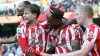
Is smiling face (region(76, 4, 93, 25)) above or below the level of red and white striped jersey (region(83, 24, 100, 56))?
above

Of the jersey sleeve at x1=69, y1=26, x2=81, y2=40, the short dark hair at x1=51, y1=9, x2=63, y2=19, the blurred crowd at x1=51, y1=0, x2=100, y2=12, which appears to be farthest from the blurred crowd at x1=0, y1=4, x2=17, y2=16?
the jersey sleeve at x1=69, y1=26, x2=81, y2=40

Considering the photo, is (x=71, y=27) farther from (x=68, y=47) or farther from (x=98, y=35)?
(x=98, y=35)

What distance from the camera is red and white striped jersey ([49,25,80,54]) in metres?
4.49

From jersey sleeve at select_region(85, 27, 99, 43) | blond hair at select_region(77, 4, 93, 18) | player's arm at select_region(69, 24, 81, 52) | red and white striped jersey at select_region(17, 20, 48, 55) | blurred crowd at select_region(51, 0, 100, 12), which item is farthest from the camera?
blurred crowd at select_region(51, 0, 100, 12)

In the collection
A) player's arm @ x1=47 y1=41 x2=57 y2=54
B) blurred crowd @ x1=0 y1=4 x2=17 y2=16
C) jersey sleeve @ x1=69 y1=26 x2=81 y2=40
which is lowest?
blurred crowd @ x1=0 y1=4 x2=17 y2=16

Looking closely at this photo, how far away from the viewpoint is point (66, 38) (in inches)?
178

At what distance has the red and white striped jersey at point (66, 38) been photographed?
14.7ft

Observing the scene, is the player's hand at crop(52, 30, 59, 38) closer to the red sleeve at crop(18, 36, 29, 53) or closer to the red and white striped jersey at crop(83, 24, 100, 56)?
the red sleeve at crop(18, 36, 29, 53)

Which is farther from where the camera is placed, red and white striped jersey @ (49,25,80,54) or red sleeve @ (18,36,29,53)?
red sleeve @ (18,36,29,53)

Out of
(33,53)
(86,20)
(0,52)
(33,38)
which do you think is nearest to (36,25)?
(33,38)

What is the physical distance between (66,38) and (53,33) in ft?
0.80

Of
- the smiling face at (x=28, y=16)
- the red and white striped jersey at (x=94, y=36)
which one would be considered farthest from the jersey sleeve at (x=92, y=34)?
the smiling face at (x=28, y=16)

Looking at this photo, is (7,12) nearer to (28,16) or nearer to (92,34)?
(28,16)

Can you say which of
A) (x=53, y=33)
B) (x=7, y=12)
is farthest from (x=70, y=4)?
(x=53, y=33)
